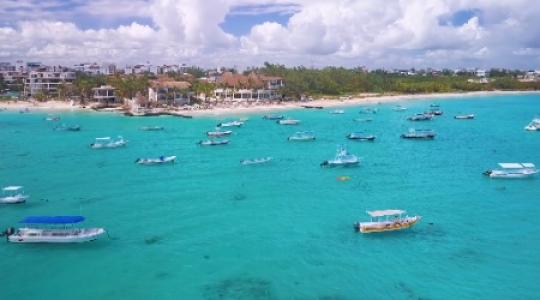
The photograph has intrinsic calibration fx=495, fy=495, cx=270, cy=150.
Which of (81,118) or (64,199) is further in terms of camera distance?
(81,118)

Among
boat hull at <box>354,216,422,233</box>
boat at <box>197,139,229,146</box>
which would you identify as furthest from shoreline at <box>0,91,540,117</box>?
boat hull at <box>354,216,422,233</box>

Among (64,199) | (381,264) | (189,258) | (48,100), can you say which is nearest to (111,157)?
(64,199)

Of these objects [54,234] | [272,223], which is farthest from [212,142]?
[54,234]

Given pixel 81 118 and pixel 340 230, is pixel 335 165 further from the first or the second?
pixel 81 118

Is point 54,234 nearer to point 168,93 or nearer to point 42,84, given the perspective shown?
point 168,93

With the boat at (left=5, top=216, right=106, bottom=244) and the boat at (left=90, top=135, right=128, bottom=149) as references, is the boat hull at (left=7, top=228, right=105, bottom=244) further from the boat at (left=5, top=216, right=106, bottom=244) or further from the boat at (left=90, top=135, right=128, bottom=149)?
the boat at (left=90, top=135, right=128, bottom=149)

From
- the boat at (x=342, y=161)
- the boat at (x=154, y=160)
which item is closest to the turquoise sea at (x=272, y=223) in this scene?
the boat at (x=154, y=160)
